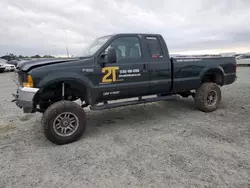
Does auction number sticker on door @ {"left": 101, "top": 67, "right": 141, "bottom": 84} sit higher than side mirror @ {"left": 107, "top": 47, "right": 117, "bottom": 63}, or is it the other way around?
side mirror @ {"left": 107, "top": 47, "right": 117, "bottom": 63}

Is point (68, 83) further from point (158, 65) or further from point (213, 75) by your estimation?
point (213, 75)

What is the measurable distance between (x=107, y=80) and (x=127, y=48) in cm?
90

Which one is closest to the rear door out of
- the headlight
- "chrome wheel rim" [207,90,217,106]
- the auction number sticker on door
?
the auction number sticker on door

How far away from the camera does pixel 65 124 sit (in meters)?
3.99

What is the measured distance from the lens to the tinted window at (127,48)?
4.59 m

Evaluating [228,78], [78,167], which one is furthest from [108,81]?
[228,78]

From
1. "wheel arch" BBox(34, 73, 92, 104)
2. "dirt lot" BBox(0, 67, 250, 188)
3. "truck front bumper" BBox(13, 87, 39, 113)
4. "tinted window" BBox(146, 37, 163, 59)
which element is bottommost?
"dirt lot" BBox(0, 67, 250, 188)

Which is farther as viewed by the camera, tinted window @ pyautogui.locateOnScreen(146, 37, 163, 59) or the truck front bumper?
tinted window @ pyautogui.locateOnScreen(146, 37, 163, 59)

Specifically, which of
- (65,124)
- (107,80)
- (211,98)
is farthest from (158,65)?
(65,124)

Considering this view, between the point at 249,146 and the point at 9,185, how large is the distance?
3.61m

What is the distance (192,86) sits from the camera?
566 cm

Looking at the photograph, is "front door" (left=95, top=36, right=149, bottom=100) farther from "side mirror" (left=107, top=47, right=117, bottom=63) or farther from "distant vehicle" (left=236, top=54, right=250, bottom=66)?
"distant vehicle" (left=236, top=54, right=250, bottom=66)

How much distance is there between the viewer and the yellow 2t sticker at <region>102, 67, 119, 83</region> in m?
4.35

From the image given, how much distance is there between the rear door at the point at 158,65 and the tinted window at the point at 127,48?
28 cm
